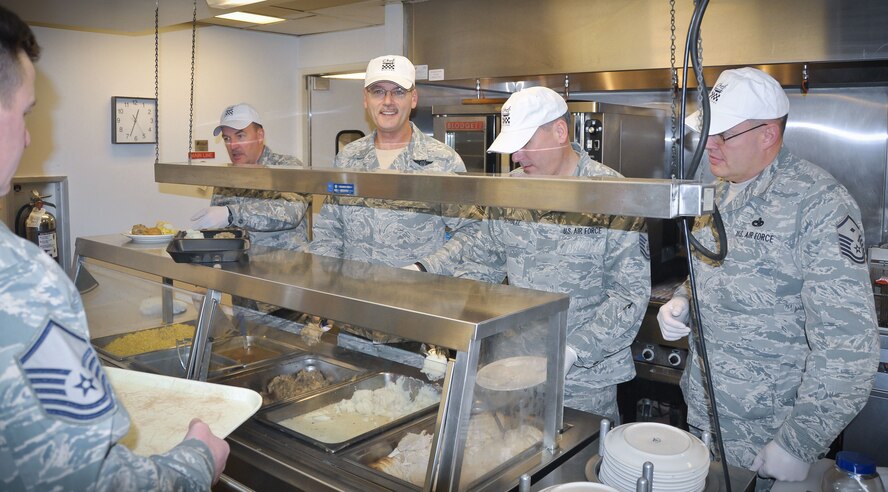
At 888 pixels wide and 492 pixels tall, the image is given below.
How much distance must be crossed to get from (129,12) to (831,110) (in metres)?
3.75

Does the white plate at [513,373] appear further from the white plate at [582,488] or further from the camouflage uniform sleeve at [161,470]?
the camouflage uniform sleeve at [161,470]

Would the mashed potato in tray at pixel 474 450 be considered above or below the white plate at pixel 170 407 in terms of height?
below

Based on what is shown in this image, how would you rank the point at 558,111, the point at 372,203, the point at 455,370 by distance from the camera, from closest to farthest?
the point at 455,370 < the point at 558,111 < the point at 372,203

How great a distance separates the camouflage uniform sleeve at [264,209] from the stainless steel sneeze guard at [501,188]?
1.13 metres

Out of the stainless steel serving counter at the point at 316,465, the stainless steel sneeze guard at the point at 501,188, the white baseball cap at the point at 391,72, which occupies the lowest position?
the stainless steel serving counter at the point at 316,465

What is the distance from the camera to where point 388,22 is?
496 centimetres

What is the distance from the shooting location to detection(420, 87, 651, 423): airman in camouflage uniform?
240cm

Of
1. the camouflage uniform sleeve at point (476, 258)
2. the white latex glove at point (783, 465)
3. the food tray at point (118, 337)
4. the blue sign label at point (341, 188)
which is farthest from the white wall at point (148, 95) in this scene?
the white latex glove at point (783, 465)

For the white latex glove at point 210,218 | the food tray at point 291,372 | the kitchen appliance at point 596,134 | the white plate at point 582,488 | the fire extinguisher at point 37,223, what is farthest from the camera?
the fire extinguisher at point 37,223

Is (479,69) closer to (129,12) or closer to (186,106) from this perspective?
(129,12)

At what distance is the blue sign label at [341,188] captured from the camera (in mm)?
2072

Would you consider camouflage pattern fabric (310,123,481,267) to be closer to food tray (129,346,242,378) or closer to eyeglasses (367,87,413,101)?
eyeglasses (367,87,413,101)

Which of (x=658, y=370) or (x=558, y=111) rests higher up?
(x=558, y=111)

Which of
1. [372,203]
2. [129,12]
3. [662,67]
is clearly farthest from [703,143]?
[129,12]
